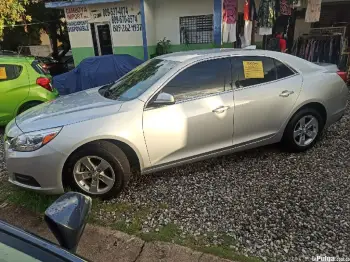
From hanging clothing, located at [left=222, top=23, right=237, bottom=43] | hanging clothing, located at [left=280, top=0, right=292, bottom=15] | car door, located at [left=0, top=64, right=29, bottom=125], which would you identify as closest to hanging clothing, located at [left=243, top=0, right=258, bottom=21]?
hanging clothing, located at [left=222, top=23, right=237, bottom=43]

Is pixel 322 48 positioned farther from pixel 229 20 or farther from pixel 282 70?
pixel 282 70

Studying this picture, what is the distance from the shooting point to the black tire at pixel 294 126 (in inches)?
159

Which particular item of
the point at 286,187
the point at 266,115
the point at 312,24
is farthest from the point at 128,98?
the point at 312,24

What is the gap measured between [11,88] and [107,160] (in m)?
3.71

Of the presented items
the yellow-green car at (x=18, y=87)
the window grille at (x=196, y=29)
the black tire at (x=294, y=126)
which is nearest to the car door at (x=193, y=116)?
the black tire at (x=294, y=126)

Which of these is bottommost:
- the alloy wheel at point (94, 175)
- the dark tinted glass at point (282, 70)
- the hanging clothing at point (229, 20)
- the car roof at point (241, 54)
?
the alloy wheel at point (94, 175)

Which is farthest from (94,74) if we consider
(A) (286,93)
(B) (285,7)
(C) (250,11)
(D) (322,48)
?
(D) (322,48)

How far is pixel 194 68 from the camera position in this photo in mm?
3582

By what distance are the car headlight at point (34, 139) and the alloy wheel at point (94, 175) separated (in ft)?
1.29

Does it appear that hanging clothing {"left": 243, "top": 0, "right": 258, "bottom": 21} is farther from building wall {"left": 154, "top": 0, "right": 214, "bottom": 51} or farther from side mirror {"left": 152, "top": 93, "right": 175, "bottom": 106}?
side mirror {"left": 152, "top": 93, "right": 175, "bottom": 106}

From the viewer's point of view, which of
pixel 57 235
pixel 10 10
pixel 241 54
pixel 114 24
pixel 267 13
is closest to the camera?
pixel 57 235

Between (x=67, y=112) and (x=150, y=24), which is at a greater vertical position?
(x=150, y=24)

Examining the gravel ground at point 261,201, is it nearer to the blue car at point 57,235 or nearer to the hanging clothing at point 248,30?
the blue car at point 57,235

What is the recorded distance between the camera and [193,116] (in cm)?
343
